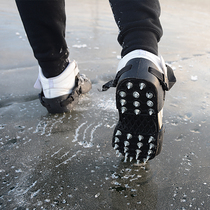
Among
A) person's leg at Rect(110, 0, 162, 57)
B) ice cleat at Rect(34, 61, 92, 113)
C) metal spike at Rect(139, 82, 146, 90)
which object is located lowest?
ice cleat at Rect(34, 61, 92, 113)

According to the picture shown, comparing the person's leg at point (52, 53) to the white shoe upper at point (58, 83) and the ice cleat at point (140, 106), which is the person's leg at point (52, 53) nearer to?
the white shoe upper at point (58, 83)

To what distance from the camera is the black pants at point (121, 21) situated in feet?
2.99

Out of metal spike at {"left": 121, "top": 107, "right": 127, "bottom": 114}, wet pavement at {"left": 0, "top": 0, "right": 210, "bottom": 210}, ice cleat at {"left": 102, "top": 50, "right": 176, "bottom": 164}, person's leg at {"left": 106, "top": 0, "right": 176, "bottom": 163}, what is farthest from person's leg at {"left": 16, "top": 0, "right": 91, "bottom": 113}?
metal spike at {"left": 121, "top": 107, "right": 127, "bottom": 114}

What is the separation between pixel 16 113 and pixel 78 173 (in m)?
0.63

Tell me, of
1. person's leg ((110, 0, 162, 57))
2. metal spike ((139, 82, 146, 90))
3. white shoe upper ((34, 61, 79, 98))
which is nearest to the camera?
metal spike ((139, 82, 146, 90))

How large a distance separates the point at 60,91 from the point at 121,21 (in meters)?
0.50

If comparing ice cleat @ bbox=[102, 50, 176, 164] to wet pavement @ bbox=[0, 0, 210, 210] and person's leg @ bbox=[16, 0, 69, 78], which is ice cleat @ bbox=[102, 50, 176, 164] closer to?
wet pavement @ bbox=[0, 0, 210, 210]

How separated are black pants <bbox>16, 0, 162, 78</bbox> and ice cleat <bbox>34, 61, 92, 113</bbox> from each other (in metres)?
0.22

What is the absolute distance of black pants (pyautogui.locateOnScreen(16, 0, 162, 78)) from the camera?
912mm

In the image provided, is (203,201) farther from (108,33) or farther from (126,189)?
(108,33)

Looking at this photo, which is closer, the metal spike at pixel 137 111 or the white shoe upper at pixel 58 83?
the metal spike at pixel 137 111

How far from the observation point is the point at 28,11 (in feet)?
3.01

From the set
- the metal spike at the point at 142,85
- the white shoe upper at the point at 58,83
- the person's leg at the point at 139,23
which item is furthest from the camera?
the white shoe upper at the point at 58,83

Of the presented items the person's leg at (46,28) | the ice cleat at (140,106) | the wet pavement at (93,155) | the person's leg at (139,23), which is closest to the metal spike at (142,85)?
the ice cleat at (140,106)
